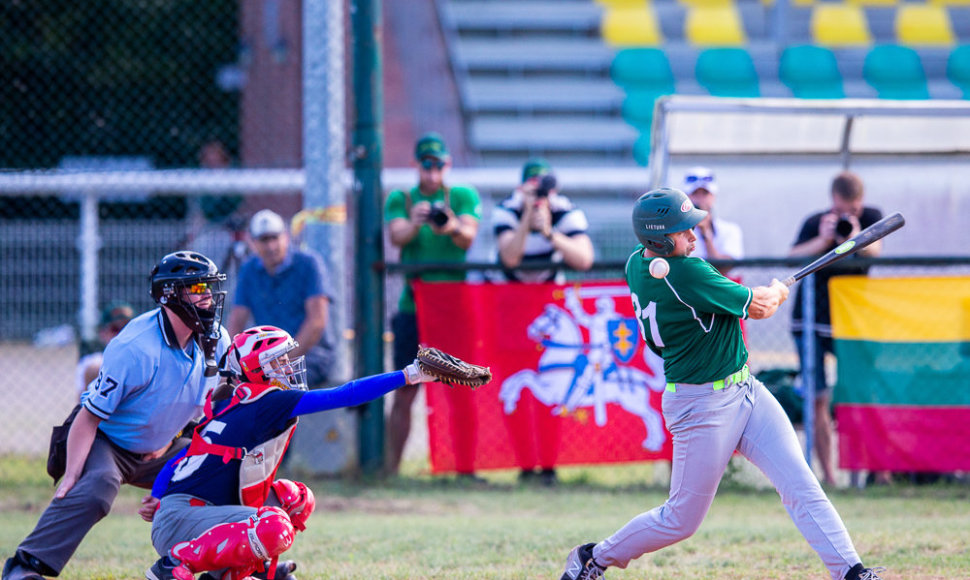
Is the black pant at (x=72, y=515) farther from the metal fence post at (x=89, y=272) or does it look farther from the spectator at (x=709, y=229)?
the metal fence post at (x=89, y=272)

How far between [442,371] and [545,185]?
377cm

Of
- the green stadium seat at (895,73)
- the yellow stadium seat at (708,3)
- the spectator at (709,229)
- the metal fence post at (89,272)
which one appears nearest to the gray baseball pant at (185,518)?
the spectator at (709,229)

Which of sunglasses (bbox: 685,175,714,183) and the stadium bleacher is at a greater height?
the stadium bleacher

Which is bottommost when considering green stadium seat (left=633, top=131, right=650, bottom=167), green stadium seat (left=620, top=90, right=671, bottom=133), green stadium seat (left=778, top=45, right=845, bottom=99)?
green stadium seat (left=633, top=131, right=650, bottom=167)

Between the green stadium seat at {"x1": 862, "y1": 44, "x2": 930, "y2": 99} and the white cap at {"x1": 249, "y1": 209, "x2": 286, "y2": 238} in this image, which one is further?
the green stadium seat at {"x1": 862, "y1": 44, "x2": 930, "y2": 99}

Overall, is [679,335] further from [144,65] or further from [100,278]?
[144,65]

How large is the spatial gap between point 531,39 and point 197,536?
18.8 metres

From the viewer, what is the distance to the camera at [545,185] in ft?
25.7

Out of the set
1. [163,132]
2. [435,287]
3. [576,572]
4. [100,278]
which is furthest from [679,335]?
[163,132]

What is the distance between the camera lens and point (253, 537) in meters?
4.29

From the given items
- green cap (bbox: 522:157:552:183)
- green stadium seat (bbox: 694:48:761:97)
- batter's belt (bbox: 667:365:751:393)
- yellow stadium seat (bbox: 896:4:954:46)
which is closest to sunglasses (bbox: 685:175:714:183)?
green cap (bbox: 522:157:552:183)

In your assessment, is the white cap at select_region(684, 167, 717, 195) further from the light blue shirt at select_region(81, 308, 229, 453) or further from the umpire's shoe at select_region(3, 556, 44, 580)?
the umpire's shoe at select_region(3, 556, 44, 580)

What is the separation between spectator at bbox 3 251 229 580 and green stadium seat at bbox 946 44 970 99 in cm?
1934

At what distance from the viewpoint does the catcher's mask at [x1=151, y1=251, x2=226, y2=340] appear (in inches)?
191
